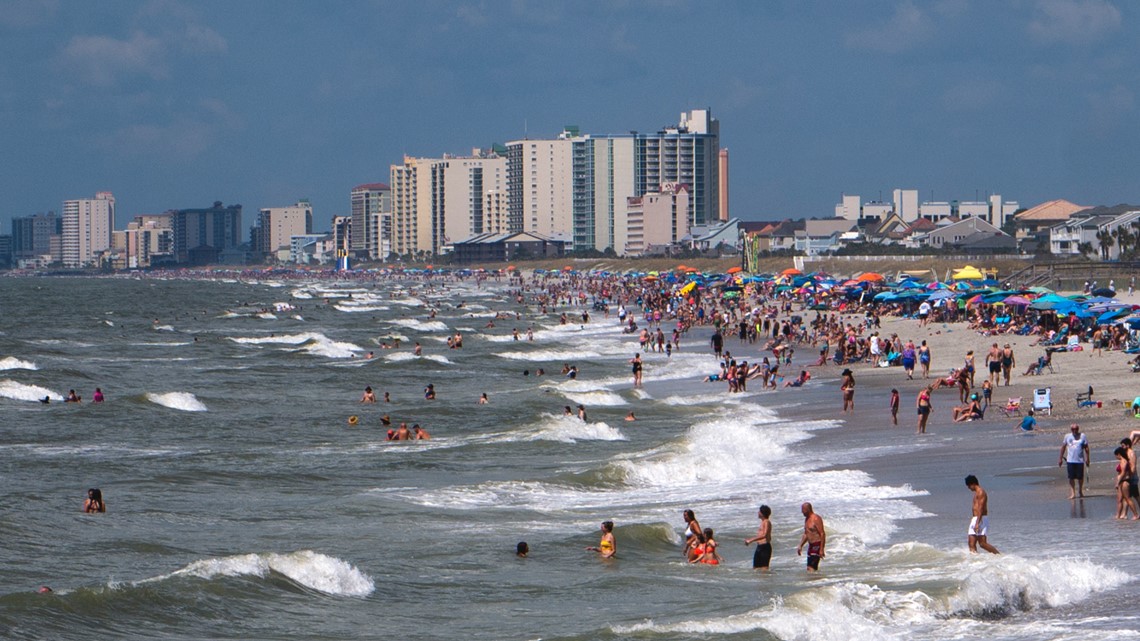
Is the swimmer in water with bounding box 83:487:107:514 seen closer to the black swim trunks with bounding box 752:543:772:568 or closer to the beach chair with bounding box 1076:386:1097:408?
the black swim trunks with bounding box 752:543:772:568

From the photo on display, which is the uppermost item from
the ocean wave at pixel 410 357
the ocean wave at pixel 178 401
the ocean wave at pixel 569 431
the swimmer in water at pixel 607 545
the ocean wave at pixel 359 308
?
the ocean wave at pixel 359 308

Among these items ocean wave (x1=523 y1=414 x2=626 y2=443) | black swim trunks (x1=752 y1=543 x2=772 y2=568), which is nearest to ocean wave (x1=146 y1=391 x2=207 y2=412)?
ocean wave (x1=523 y1=414 x2=626 y2=443)

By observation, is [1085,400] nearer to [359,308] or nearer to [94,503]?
[94,503]

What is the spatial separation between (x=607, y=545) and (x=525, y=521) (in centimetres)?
248

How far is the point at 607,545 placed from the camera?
14.9 meters

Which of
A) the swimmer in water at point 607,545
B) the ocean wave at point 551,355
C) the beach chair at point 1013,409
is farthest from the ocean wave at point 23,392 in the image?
the swimmer in water at point 607,545

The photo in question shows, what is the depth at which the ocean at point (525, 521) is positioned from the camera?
12141mm

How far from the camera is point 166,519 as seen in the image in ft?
58.4

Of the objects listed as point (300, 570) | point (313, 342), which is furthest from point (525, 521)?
point (313, 342)

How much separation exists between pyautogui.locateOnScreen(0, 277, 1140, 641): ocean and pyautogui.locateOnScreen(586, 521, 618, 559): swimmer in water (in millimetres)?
117

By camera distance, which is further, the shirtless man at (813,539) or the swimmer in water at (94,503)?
Answer: the swimmer in water at (94,503)

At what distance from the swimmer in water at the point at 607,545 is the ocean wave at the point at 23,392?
937 inches

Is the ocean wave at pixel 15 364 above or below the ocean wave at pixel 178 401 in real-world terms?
above

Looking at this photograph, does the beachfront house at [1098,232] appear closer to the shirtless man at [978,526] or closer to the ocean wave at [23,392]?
the ocean wave at [23,392]
